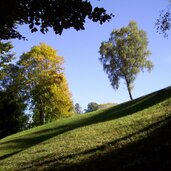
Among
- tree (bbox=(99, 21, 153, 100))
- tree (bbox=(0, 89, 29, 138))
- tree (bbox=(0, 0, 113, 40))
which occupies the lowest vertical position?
tree (bbox=(0, 0, 113, 40))

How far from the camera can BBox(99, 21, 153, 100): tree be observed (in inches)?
2484

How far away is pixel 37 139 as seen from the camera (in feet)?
110

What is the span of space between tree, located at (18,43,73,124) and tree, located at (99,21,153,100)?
35.5 ft

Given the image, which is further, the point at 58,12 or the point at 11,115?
the point at 11,115

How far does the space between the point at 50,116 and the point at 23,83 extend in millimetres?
8756

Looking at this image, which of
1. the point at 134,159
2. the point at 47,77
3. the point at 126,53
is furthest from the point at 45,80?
the point at 134,159

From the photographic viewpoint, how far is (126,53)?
2488 inches

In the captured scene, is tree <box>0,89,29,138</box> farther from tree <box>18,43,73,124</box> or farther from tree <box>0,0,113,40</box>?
tree <box>0,0,113,40</box>

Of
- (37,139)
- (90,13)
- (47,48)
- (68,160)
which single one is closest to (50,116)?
(47,48)

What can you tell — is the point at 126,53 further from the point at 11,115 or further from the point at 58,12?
the point at 58,12

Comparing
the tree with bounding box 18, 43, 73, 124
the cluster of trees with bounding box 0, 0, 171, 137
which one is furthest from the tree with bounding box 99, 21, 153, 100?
the tree with bounding box 18, 43, 73, 124

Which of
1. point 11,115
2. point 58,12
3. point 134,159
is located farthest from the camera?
point 11,115

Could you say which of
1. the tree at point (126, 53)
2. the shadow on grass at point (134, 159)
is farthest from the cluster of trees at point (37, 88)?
the shadow on grass at point (134, 159)

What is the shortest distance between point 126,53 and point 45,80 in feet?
52.3
